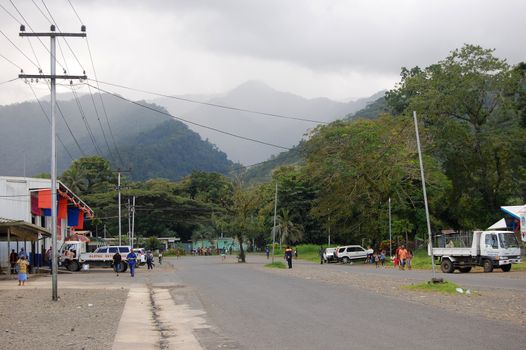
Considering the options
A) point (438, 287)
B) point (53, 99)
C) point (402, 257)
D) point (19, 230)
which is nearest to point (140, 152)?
point (402, 257)

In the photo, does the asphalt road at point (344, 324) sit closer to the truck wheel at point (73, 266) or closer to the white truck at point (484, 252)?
the white truck at point (484, 252)

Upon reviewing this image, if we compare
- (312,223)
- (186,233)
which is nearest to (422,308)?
(312,223)

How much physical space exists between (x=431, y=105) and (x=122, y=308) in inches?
1713

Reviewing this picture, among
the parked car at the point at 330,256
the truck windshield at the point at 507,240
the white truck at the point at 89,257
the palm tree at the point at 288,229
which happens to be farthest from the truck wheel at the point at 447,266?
the palm tree at the point at 288,229

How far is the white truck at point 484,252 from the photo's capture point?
33500 millimetres

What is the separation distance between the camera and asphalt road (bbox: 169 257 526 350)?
36.3ft

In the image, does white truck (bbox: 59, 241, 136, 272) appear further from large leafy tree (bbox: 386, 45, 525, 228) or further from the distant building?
large leafy tree (bbox: 386, 45, 525, 228)

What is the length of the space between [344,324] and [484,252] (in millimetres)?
22261

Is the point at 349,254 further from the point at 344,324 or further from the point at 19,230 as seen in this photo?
the point at 344,324

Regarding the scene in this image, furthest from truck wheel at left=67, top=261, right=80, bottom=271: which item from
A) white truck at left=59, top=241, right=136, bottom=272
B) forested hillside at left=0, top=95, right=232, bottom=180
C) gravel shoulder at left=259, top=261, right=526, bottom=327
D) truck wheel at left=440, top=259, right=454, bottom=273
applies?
forested hillside at left=0, top=95, right=232, bottom=180

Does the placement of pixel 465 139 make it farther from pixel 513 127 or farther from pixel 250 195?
pixel 250 195

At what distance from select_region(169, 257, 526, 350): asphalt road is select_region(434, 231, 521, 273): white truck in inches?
555

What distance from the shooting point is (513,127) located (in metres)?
57.3

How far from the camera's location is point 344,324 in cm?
1363
